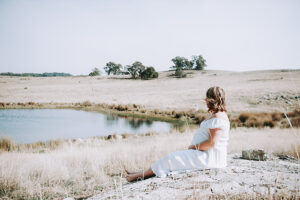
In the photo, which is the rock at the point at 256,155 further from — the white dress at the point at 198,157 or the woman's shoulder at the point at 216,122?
the woman's shoulder at the point at 216,122

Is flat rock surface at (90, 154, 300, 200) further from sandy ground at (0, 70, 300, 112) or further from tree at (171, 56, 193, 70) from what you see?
tree at (171, 56, 193, 70)

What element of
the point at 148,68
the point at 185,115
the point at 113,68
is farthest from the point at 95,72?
the point at 185,115

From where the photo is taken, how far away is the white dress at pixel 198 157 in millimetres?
3387

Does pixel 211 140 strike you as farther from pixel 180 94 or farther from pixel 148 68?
pixel 148 68

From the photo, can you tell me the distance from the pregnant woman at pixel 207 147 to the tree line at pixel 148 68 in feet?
198

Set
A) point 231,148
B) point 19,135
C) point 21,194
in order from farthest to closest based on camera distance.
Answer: point 19,135
point 231,148
point 21,194

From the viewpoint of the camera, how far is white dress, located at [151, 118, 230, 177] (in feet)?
11.1

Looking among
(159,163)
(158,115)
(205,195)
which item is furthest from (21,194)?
(158,115)

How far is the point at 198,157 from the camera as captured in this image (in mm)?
3389

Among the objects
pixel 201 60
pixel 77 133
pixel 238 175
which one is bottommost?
pixel 77 133

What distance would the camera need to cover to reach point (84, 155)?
21.4ft

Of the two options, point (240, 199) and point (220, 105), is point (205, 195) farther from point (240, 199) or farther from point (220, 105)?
point (220, 105)

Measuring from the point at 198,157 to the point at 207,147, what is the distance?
23 centimetres

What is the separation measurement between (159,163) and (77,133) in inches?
469
